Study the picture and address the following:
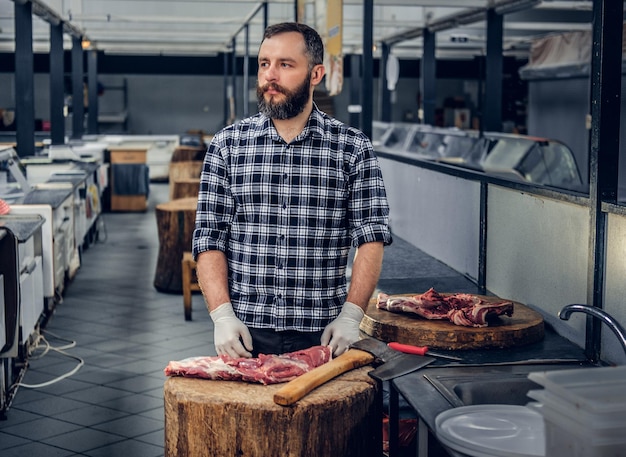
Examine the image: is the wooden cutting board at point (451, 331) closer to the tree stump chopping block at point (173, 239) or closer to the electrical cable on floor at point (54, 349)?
the electrical cable on floor at point (54, 349)

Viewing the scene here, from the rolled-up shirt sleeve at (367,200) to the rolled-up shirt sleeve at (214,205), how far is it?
16.4 inches

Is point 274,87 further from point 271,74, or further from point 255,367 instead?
point 255,367

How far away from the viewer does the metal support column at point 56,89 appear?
42.3ft

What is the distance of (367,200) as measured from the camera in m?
3.02

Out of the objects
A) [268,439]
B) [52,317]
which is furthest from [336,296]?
[52,317]

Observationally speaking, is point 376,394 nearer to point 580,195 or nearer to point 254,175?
point 254,175

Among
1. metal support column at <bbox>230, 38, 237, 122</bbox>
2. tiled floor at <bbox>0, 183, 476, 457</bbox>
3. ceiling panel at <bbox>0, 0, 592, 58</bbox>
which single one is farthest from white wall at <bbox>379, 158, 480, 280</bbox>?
metal support column at <bbox>230, 38, 237, 122</bbox>

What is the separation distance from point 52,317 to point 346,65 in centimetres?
1863

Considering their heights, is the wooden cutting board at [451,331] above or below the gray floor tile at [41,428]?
above

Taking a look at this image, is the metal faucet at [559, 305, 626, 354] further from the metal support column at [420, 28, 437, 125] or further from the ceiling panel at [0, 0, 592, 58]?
the metal support column at [420, 28, 437, 125]

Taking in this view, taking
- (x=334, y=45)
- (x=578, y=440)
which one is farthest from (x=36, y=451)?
(x=578, y=440)

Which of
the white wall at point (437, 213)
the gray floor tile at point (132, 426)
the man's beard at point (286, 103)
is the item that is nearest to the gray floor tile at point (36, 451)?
the gray floor tile at point (132, 426)

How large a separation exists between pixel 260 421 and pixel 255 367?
11.6 inches

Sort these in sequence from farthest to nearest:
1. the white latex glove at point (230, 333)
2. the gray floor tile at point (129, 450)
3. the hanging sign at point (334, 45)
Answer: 1. the hanging sign at point (334, 45)
2. the gray floor tile at point (129, 450)
3. the white latex glove at point (230, 333)
